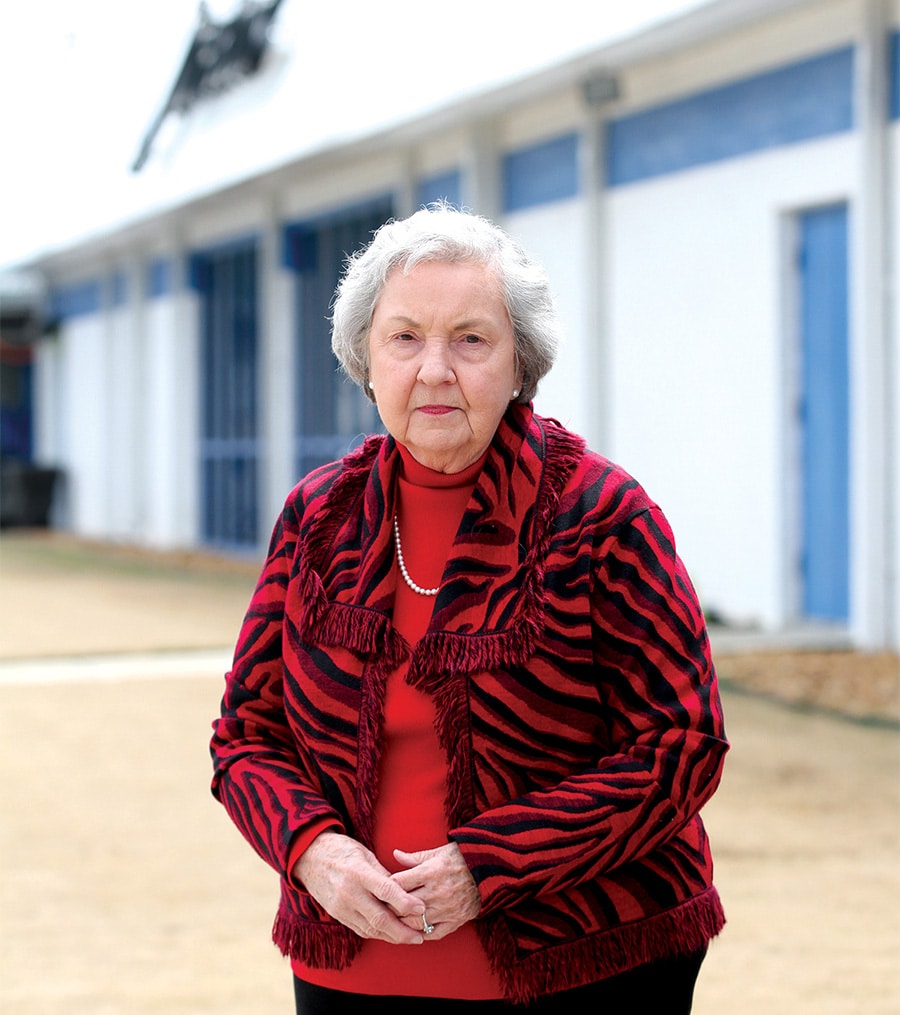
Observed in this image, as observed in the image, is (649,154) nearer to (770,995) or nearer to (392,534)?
(770,995)

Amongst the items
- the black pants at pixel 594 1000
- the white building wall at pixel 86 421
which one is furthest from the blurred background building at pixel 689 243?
the black pants at pixel 594 1000

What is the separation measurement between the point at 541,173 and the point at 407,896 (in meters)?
11.8

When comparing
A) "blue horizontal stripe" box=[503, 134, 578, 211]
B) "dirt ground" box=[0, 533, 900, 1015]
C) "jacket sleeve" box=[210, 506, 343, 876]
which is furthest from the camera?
"blue horizontal stripe" box=[503, 134, 578, 211]

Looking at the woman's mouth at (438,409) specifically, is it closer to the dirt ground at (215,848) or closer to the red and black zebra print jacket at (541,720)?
the red and black zebra print jacket at (541,720)

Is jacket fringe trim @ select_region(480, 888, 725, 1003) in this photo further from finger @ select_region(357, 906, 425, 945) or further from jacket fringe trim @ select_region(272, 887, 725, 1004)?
finger @ select_region(357, 906, 425, 945)

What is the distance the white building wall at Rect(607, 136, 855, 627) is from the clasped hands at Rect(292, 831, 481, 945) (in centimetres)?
857

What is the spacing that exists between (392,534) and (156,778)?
4.88 metres

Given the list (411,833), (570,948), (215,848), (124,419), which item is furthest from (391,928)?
(124,419)

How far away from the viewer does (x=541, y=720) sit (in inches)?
91.6

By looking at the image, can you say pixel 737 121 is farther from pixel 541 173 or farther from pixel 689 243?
pixel 541 173

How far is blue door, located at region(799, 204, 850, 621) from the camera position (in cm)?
1045

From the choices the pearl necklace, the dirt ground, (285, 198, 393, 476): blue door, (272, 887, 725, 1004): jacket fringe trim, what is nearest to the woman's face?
the pearl necklace

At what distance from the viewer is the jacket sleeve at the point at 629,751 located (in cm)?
226

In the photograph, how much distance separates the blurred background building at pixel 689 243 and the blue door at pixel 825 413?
2cm
